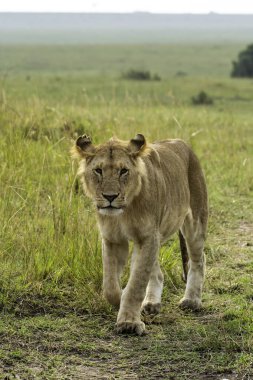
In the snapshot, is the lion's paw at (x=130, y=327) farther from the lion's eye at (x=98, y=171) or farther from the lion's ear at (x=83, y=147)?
the lion's ear at (x=83, y=147)

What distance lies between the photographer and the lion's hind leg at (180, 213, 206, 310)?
16.6 ft

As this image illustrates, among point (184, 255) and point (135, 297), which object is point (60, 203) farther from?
point (135, 297)

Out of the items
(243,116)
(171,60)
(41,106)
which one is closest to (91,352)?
(41,106)

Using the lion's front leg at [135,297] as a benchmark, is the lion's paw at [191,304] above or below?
below

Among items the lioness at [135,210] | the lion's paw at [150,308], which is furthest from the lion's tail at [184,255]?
the lion's paw at [150,308]

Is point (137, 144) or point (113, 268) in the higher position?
point (137, 144)

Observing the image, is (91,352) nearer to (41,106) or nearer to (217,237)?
(217,237)

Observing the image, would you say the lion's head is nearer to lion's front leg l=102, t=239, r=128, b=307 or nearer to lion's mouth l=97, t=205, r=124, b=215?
lion's mouth l=97, t=205, r=124, b=215

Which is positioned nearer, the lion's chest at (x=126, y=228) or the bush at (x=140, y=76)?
the lion's chest at (x=126, y=228)

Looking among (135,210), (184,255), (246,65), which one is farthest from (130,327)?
(246,65)

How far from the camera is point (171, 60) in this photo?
58688 millimetres

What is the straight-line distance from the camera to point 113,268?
15.3 ft

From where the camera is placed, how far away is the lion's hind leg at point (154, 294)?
4973mm

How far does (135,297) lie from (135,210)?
423mm
